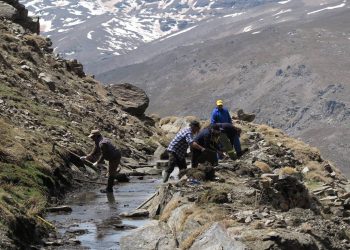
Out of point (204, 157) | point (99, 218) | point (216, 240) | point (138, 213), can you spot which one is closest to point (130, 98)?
point (204, 157)

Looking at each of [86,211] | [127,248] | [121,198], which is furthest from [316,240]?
[121,198]

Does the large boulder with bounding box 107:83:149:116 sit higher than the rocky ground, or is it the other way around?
the rocky ground

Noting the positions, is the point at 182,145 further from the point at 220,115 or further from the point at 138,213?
the point at 220,115

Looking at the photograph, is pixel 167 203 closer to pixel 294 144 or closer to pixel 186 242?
pixel 186 242

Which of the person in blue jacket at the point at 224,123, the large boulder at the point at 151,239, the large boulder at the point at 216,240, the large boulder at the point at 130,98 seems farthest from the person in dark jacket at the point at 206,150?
the large boulder at the point at 130,98

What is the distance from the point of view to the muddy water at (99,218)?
1978cm

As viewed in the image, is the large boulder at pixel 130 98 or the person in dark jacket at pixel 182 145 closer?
the person in dark jacket at pixel 182 145

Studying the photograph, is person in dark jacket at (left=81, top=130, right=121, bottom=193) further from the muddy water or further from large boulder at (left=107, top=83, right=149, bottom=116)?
large boulder at (left=107, top=83, right=149, bottom=116)

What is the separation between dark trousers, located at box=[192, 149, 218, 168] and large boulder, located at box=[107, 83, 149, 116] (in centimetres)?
→ 3079

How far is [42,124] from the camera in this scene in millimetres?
35094

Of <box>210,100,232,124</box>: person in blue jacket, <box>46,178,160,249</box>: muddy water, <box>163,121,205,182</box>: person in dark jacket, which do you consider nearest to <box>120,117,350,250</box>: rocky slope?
<box>46,178,160,249</box>: muddy water

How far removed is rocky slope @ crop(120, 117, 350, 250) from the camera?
1541 cm

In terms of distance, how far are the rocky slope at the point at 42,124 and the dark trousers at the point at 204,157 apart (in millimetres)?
4604

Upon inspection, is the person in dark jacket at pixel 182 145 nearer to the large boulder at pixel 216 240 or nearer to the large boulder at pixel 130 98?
the large boulder at pixel 216 240
